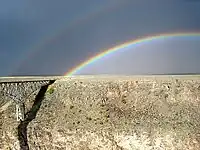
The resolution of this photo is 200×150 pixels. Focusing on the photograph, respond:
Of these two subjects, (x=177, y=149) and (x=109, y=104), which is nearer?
(x=177, y=149)

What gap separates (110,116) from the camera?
57.3m

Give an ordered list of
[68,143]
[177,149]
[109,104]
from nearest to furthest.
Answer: [177,149], [68,143], [109,104]

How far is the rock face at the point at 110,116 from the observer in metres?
52.9

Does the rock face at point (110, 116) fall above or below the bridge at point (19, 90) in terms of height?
below

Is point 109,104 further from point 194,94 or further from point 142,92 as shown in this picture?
point 194,94

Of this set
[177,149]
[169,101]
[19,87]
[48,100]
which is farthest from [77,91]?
[177,149]

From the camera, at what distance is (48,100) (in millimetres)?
63375

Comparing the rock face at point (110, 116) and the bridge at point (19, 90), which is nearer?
the rock face at point (110, 116)

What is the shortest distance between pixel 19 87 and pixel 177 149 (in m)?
23.5

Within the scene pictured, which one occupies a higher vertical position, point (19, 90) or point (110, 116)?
point (19, 90)

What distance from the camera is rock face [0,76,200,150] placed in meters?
52.9

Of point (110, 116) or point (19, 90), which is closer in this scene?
point (110, 116)

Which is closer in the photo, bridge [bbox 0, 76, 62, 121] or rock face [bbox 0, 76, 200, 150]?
rock face [bbox 0, 76, 200, 150]

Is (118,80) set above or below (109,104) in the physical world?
above
